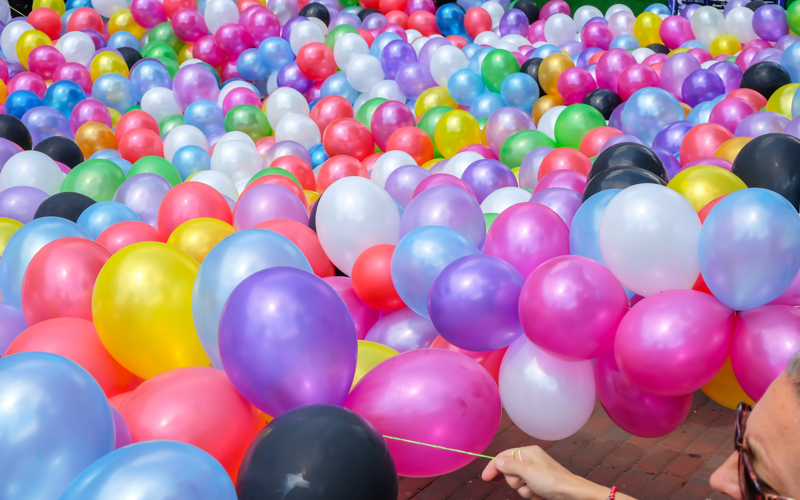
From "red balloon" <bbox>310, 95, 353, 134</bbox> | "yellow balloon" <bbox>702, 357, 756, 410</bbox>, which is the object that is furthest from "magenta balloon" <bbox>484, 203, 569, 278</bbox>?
"red balloon" <bbox>310, 95, 353, 134</bbox>

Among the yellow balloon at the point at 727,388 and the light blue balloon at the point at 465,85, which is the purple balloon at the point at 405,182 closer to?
the light blue balloon at the point at 465,85

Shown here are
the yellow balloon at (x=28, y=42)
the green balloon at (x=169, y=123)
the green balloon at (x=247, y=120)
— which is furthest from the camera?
the yellow balloon at (x=28, y=42)

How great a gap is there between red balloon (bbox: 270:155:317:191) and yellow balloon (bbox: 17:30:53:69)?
3.00m

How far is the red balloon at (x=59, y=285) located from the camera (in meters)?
2.08

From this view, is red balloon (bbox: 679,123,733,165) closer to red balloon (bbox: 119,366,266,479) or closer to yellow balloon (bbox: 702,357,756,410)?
yellow balloon (bbox: 702,357,756,410)

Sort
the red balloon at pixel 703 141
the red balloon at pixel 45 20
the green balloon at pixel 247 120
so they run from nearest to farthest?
the red balloon at pixel 703 141 < the green balloon at pixel 247 120 < the red balloon at pixel 45 20

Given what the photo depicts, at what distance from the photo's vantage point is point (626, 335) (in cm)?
168

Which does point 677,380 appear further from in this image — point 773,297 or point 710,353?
point 773,297

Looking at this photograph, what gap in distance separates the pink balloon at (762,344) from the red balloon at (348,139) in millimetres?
3060

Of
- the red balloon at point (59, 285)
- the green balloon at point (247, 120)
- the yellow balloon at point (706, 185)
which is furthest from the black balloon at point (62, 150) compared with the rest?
the yellow balloon at point (706, 185)

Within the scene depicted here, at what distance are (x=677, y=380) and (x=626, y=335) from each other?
0.51ft

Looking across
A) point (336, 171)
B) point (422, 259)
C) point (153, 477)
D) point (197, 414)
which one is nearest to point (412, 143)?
point (336, 171)

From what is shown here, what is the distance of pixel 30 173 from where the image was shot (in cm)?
377

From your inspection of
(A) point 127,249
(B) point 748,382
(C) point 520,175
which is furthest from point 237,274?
(C) point 520,175
